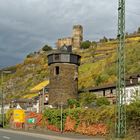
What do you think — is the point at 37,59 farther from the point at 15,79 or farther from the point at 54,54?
the point at 54,54

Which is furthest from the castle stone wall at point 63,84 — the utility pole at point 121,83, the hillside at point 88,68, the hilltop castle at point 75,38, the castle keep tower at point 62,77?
the hilltop castle at point 75,38

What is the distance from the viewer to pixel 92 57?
158000 millimetres

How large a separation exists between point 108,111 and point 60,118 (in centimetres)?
1132

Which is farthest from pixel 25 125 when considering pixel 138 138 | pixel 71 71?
pixel 138 138

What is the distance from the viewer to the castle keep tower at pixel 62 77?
271 ft

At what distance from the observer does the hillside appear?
4855 inches

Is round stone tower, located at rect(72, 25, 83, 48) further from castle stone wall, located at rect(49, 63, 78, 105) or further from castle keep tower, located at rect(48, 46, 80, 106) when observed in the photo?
castle stone wall, located at rect(49, 63, 78, 105)

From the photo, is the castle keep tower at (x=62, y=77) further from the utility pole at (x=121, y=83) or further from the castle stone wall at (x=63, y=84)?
the utility pole at (x=121, y=83)

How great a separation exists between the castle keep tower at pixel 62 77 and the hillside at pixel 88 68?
29.1 metres

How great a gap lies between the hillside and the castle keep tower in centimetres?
2908

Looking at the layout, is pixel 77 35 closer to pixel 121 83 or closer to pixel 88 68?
pixel 88 68

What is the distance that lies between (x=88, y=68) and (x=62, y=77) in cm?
6535

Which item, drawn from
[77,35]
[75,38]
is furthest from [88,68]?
[75,38]

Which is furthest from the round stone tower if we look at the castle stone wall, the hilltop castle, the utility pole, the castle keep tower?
the utility pole
